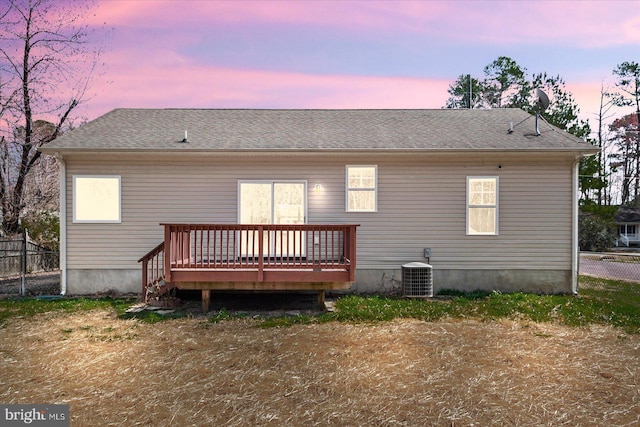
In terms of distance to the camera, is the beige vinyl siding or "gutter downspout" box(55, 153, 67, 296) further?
the beige vinyl siding

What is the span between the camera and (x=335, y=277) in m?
7.87

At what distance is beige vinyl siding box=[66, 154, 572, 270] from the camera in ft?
32.6

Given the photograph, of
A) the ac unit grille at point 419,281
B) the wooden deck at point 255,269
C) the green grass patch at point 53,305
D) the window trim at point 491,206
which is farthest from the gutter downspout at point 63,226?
the window trim at point 491,206

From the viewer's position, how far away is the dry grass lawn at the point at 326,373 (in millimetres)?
3961

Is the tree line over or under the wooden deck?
over

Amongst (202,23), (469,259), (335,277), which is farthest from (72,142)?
(469,259)

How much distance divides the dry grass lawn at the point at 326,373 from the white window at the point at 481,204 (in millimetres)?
3314

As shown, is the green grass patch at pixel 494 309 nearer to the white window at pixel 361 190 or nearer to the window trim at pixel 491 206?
the window trim at pixel 491 206

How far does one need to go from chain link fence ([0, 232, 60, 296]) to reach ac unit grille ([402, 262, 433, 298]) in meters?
8.57

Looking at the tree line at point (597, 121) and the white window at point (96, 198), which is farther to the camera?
the tree line at point (597, 121)

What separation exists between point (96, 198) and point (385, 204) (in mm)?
7024

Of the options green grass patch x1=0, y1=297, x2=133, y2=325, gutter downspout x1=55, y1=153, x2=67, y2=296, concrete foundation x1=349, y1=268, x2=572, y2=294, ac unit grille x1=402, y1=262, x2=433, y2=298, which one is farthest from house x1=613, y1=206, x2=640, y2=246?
gutter downspout x1=55, y1=153, x2=67, y2=296

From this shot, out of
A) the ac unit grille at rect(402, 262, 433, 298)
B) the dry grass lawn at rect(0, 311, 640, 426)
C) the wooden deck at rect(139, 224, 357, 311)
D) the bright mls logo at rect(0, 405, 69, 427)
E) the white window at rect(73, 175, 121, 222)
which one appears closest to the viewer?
the bright mls logo at rect(0, 405, 69, 427)

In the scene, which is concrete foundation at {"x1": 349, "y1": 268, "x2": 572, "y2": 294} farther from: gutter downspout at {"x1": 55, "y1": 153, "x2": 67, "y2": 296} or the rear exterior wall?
gutter downspout at {"x1": 55, "y1": 153, "x2": 67, "y2": 296}
